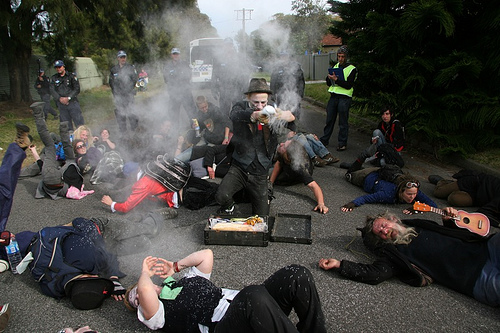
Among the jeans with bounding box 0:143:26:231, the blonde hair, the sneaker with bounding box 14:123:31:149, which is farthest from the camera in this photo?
the blonde hair

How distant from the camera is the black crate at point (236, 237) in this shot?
12.7 ft

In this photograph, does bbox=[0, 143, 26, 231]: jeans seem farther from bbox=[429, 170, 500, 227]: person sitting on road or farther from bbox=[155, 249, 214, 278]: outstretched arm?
bbox=[429, 170, 500, 227]: person sitting on road

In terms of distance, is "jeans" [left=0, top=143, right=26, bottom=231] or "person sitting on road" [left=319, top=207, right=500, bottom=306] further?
"jeans" [left=0, top=143, right=26, bottom=231]

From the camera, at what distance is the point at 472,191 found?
4.80m

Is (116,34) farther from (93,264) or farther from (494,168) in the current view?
(494,168)

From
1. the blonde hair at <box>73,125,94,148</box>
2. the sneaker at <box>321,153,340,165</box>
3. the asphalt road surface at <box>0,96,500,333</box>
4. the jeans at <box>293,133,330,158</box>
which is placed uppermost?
the blonde hair at <box>73,125,94,148</box>

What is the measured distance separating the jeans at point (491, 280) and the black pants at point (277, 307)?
146 centimetres

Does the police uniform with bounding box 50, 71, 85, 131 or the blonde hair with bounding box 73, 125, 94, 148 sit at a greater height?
the police uniform with bounding box 50, 71, 85, 131

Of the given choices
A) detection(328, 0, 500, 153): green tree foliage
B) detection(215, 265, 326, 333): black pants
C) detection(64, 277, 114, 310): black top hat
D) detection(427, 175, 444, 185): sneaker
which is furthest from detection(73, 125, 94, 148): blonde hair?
detection(427, 175, 444, 185): sneaker

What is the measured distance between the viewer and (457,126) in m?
6.89

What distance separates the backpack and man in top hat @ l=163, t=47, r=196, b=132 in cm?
588

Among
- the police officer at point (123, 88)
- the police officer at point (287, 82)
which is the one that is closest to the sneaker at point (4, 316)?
the police officer at point (287, 82)

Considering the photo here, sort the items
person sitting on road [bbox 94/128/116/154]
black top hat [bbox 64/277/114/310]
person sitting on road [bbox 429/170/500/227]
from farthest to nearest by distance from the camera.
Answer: person sitting on road [bbox 94/128/116/154]
person sitting on road [bbox 429/170/500/227]
black top hat [bbox 64/277/114/310]

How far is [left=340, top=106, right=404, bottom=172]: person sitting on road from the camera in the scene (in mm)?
6070
